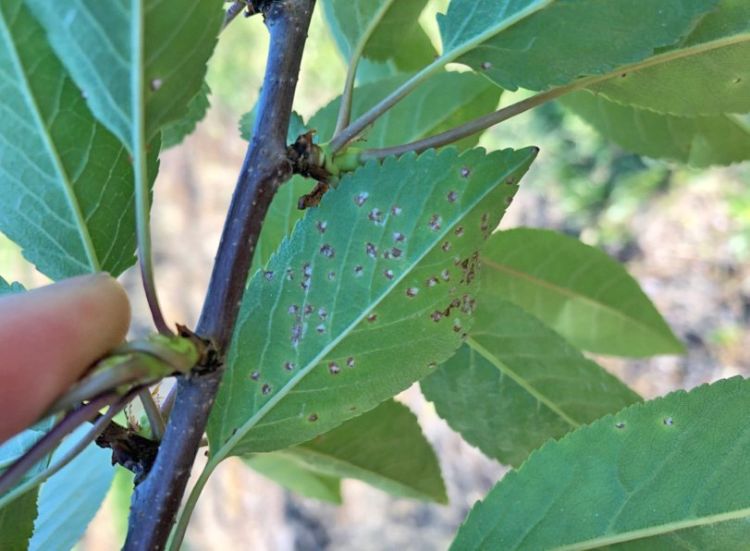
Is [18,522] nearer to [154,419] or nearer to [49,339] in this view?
[154,419]

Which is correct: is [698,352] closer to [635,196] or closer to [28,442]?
[635,196]

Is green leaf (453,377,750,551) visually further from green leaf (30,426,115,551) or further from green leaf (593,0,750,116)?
green leaf (30,426,115,551)

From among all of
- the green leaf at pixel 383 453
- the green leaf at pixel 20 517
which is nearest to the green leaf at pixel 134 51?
the green leaf at pixel 20 517

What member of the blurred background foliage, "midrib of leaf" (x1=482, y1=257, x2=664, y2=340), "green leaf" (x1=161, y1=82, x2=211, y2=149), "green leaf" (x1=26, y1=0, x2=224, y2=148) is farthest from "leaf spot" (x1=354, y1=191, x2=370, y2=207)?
the blurred background foliage

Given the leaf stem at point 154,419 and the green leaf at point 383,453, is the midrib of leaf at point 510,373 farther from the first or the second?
the leaf stem at point 154,419

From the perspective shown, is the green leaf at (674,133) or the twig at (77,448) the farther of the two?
the green leaf at (674,133)

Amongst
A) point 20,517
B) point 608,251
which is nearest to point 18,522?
point 20,517

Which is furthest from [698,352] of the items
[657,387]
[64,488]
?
[64,488]
